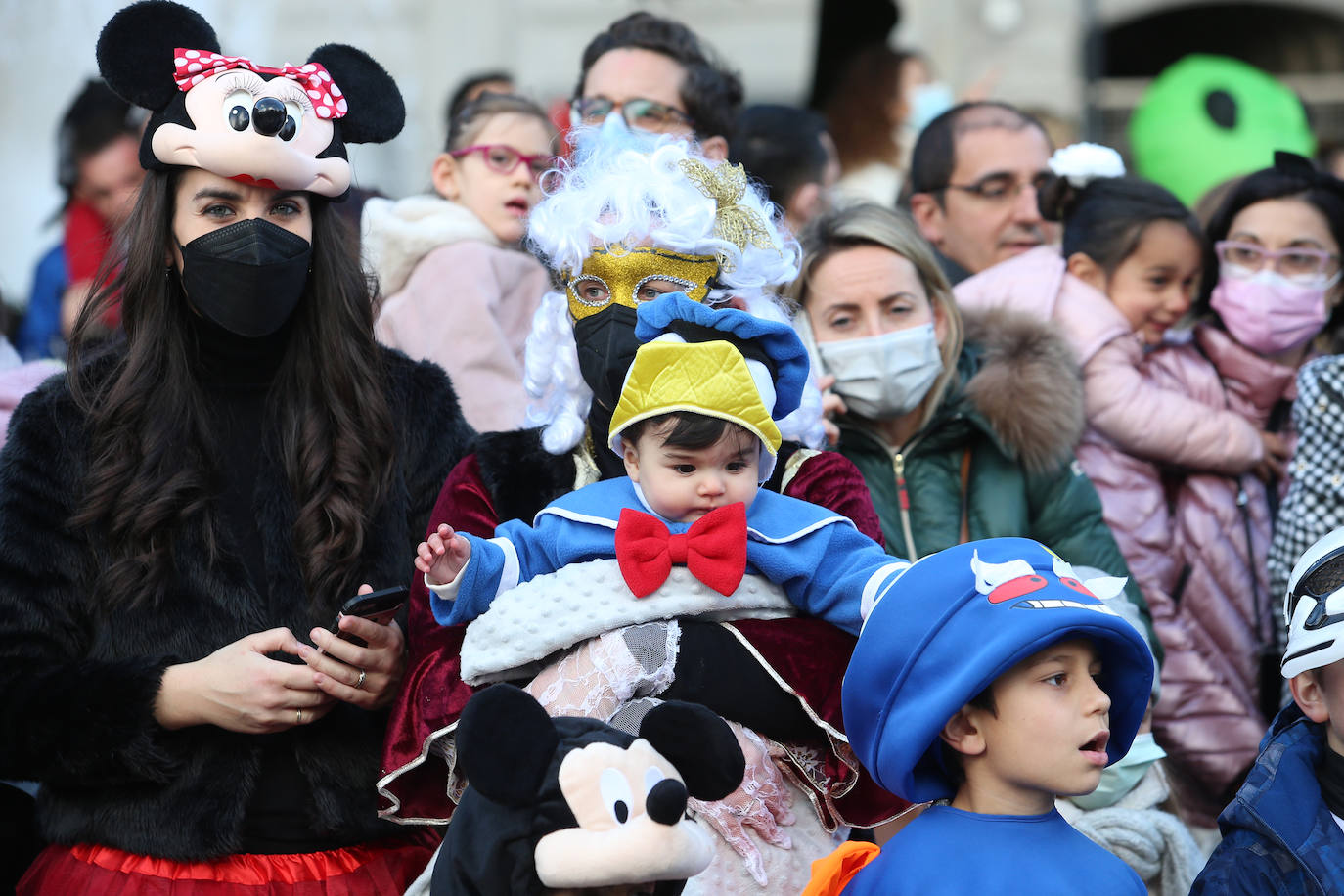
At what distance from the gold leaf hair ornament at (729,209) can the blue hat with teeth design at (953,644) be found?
3.09 feet

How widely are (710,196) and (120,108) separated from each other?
430 centimetres

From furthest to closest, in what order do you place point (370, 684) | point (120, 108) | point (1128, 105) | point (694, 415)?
1. point (1128, 105)
2. point (120, 108)
3. point (370, 684)
4. point (694, 415)

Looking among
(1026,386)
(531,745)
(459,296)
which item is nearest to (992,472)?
(1026,386)

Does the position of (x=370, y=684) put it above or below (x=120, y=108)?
below

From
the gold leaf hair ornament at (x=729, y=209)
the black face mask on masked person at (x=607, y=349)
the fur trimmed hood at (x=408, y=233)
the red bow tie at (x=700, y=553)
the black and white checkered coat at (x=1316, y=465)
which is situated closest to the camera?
the red bow tie at (x=700, y=553)

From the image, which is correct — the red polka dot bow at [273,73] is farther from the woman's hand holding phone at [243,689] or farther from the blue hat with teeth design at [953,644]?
the blue hat with teeth design at [953,644]

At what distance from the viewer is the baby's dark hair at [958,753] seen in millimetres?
2852

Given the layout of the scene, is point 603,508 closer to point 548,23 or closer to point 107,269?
point 107,269

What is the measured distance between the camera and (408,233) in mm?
5227

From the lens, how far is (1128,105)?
525 inches

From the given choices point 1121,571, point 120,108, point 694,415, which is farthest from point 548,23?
point 694,415

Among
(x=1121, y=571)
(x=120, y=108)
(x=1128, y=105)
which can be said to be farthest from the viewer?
(x=1128, y=105)

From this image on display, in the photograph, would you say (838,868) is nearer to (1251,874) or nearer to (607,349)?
(1251,874)

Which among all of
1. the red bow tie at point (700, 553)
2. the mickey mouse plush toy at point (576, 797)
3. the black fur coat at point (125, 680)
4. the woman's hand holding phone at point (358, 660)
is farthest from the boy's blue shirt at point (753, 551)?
the mickey mouse plush toy at point (576, 797)
